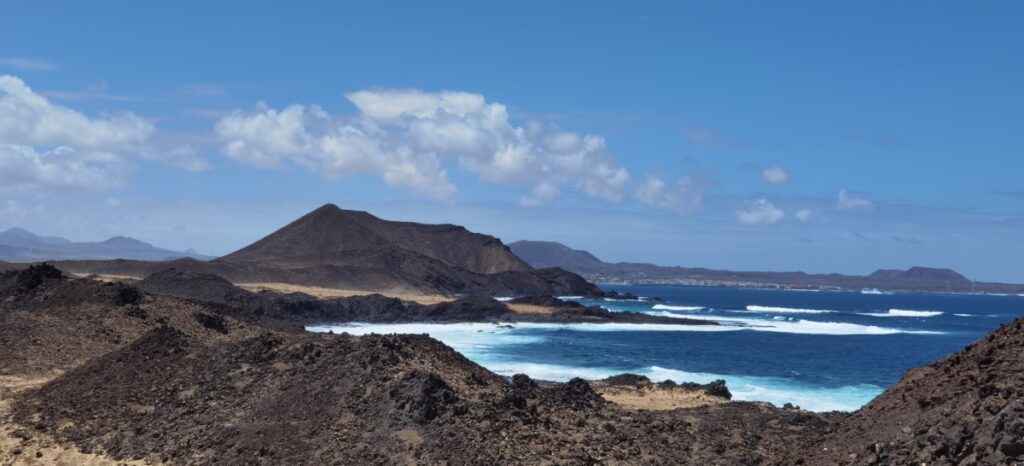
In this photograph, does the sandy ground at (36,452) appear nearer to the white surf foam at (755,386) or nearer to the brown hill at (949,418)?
the brown hill at (949,418)

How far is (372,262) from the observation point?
11912cm

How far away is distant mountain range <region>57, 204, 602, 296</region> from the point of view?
10350 cm

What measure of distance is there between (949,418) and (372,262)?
112 meters

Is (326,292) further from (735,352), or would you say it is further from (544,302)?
(735,352)

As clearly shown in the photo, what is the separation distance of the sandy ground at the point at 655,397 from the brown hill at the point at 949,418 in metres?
15.2

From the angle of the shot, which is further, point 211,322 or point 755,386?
point 755,386

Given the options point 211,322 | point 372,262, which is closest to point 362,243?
point 372,262

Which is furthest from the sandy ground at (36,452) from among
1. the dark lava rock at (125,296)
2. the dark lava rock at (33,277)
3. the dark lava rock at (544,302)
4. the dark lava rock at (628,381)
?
the dark lava rock at (544,302)

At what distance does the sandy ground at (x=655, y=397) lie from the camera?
2719 centimetres

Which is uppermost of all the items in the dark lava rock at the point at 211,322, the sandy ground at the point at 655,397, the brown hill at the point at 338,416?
the dark lava rock at the point at 211,322

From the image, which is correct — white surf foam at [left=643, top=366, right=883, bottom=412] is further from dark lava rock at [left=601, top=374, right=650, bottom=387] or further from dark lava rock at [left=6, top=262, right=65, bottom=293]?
dark lava rock at [left=6, top=262, right=65, bottom=293]

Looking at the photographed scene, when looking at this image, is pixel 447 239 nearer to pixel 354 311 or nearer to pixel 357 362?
pixel 354 311

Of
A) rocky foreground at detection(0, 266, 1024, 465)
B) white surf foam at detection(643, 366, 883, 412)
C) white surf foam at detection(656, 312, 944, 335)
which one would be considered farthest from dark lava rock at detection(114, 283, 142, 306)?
white surf foam at detection(656, 312, 944, 335)

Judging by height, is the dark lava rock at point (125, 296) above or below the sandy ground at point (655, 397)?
above
